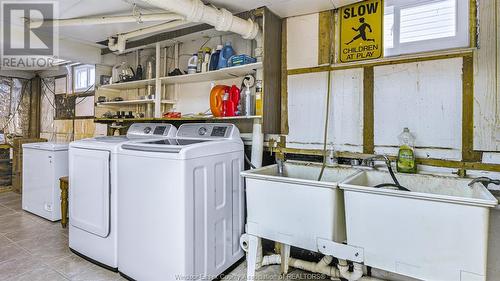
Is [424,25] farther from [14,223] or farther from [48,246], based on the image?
[14,223]

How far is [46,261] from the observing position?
233 cm

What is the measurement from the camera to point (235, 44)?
274 centimetres

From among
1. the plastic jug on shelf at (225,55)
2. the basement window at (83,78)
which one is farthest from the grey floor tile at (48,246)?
the basement window at (83,78)

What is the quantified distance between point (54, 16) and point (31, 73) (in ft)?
11.9

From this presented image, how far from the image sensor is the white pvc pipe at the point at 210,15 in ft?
6.06

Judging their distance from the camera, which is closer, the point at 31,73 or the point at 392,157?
the point at 392,157

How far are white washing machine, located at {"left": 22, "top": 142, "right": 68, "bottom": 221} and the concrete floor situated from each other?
24cm

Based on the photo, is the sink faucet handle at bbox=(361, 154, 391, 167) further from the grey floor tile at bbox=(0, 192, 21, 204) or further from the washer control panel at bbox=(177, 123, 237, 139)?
the grey floor tile at bbox=(0, 192, 21, 204)

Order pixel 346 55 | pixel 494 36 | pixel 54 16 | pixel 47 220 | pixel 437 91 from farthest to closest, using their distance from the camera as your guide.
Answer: pixel 47 220 → pixel 54 16 → pixel 346 55 → pixel 437 91 → pixel 494 36

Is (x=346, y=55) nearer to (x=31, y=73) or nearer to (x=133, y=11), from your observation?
(x=133, y=11)

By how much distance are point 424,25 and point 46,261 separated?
11.5ft

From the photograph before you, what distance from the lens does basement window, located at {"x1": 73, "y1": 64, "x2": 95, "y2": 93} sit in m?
4.42

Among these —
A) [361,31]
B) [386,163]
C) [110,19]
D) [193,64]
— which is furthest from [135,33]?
[386,163]

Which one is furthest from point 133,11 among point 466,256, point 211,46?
point 466,256
